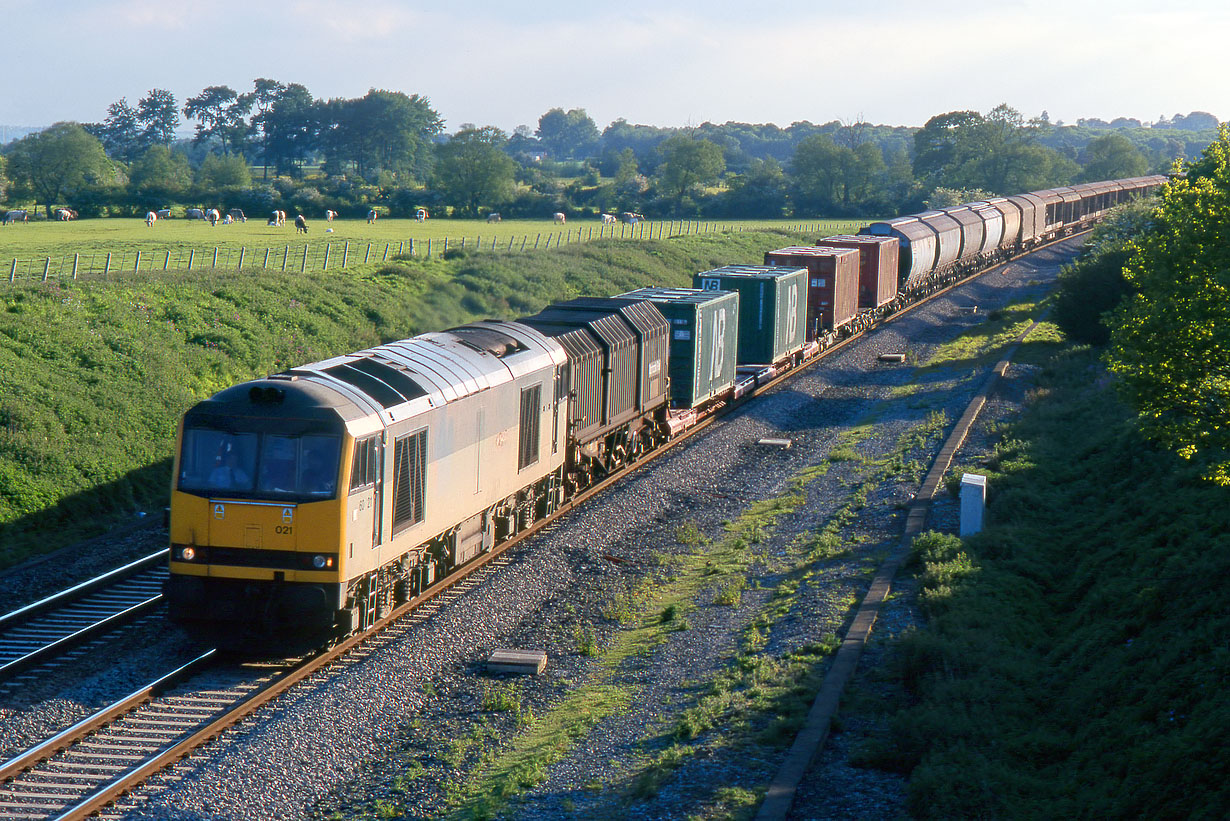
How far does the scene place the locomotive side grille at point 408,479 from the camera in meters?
14.2

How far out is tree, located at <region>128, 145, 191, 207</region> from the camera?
82062 mm

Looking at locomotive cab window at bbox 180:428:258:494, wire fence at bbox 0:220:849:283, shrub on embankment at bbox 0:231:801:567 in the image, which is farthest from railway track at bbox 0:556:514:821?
wire fence at bbox 0:220:849:283

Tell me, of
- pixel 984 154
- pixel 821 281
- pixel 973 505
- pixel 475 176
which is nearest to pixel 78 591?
pixel 973 505

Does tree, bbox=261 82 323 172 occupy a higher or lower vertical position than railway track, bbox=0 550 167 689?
higher

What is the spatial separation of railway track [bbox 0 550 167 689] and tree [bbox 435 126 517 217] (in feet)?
257

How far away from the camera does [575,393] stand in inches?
818

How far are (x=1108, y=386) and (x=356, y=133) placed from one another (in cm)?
13045

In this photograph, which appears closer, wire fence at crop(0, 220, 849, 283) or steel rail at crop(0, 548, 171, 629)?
steel rail at crop(0, 548, 171, 629)

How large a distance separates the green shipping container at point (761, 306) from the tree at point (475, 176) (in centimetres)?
6164

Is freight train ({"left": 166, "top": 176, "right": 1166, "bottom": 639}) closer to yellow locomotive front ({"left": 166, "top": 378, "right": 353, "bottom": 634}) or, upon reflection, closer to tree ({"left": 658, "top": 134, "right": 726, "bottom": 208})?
yellow locomotive front ({"left": 166, "top": 378, "right": 353, "bottom": 634})

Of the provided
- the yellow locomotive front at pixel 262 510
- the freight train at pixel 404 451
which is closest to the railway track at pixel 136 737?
the freight train at pixel 404 451

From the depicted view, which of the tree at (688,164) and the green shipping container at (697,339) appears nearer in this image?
the green shipping container at (697,339)

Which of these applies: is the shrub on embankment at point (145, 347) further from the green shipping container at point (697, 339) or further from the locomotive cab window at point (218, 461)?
the green shipping container at point (697, 339)

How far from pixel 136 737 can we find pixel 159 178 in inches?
3561
